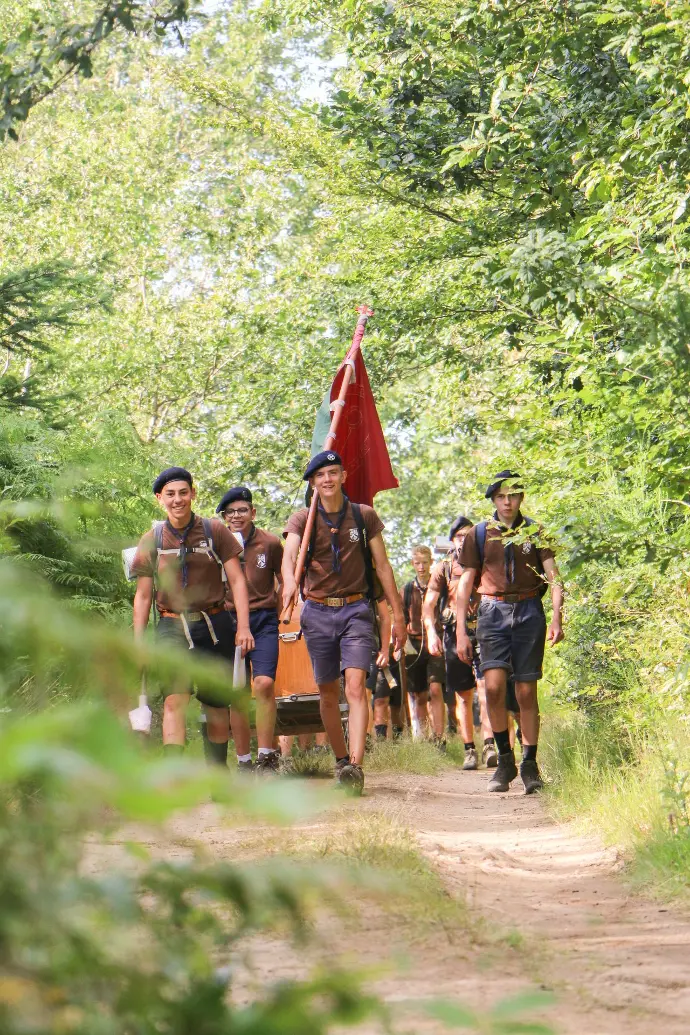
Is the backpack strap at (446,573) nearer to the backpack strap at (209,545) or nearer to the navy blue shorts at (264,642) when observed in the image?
the navy blue shorts at (264,642)

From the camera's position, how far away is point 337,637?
8633mm

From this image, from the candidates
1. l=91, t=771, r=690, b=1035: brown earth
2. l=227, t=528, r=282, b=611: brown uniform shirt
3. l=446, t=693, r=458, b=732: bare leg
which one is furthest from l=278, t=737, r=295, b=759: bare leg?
l=446, t=693, r=458, b=732: bare leg

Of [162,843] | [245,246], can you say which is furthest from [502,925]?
[245,246]

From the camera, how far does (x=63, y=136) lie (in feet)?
114

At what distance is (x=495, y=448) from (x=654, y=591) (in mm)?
16277

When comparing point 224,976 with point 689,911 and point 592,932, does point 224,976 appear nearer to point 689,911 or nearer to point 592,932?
point 592,932

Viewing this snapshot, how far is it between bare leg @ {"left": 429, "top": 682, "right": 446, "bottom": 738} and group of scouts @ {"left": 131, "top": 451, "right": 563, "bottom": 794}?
14.8ft

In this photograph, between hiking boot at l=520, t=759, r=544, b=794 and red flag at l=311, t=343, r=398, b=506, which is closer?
hiking boot at l=520, t=759, r=544, b=794

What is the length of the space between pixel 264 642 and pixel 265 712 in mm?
578

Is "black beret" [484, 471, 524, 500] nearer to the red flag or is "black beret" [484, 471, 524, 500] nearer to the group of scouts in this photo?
the group of scouts

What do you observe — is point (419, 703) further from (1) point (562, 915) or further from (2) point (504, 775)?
(1) point (562, 915)

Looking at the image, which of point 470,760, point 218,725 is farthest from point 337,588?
point 470,760

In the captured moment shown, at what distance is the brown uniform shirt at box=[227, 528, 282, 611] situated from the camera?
9.55 m

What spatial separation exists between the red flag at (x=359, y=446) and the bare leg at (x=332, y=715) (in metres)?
3.27
